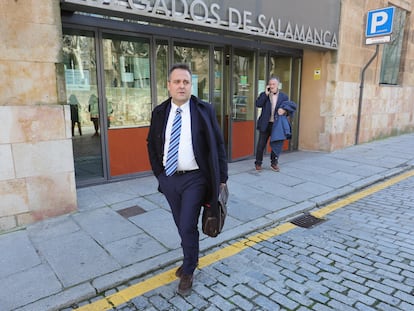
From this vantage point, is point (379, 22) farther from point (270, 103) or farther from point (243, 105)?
point (270, 103)

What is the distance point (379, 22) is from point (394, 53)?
10.9 feet

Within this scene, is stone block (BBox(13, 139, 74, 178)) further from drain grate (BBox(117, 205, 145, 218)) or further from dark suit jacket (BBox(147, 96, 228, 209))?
dark suit jacket (BBox(147, 96, 228, 209))

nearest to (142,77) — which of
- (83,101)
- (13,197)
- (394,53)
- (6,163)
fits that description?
(83,101)

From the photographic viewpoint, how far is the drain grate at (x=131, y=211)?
167 inches

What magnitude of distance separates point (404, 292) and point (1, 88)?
14.6ft

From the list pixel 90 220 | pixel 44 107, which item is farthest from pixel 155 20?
pixel 90 220

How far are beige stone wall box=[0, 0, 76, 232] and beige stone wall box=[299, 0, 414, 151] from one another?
247 inches

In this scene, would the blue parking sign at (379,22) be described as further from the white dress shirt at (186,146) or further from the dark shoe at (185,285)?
the dark shoe at (185,285)

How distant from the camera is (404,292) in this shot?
2719 millimetres

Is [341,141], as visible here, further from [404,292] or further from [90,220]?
[90,220]

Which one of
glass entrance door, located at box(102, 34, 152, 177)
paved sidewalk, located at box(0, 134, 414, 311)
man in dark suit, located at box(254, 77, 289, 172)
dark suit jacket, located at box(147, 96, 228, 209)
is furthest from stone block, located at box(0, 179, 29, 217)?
man in dark suit, located at box(254, 77, 289, 172)

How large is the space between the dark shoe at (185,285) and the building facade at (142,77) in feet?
7.12

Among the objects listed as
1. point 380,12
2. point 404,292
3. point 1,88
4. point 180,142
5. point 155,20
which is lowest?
point 404,292

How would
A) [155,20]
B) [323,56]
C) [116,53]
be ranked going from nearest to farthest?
1. [155,20]
2. [116,53]
3. [323,56]
